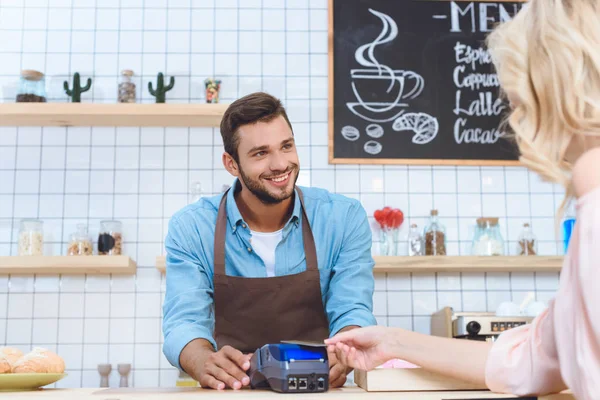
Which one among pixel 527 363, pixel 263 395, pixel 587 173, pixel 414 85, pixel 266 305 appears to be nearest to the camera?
pixel 587 173

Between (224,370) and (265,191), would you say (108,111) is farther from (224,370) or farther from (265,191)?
(224,370)

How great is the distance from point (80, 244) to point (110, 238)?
5.4 inches

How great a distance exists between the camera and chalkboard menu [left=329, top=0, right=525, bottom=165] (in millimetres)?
3818

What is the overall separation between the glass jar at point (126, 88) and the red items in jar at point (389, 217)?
131cm

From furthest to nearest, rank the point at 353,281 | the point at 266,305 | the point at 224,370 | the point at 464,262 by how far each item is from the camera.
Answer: the point at 464,262 < the point at 266,305 < the point at 353,281 < the point at 224,370

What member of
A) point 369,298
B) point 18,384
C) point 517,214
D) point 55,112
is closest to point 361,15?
point 517,214

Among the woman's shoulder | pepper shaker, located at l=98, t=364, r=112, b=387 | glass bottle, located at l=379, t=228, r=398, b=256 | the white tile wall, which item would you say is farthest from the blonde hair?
pepper shaker, located at l=98, t=364, r=112, b=387

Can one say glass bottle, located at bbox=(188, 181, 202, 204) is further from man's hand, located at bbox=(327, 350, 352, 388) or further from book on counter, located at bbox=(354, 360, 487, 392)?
book on counter, located at bbox=(354, 360, 487, 392)

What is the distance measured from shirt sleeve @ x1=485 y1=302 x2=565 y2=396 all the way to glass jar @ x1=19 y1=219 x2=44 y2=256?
2.75 meters

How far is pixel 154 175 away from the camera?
3764mm

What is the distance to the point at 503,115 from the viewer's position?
3.88m

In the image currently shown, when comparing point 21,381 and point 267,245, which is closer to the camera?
point 21,381

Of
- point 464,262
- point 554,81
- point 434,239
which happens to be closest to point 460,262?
point 464,262

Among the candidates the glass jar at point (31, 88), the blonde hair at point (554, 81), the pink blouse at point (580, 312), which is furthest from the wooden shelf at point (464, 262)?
the blonde hair at point (554, 81)
